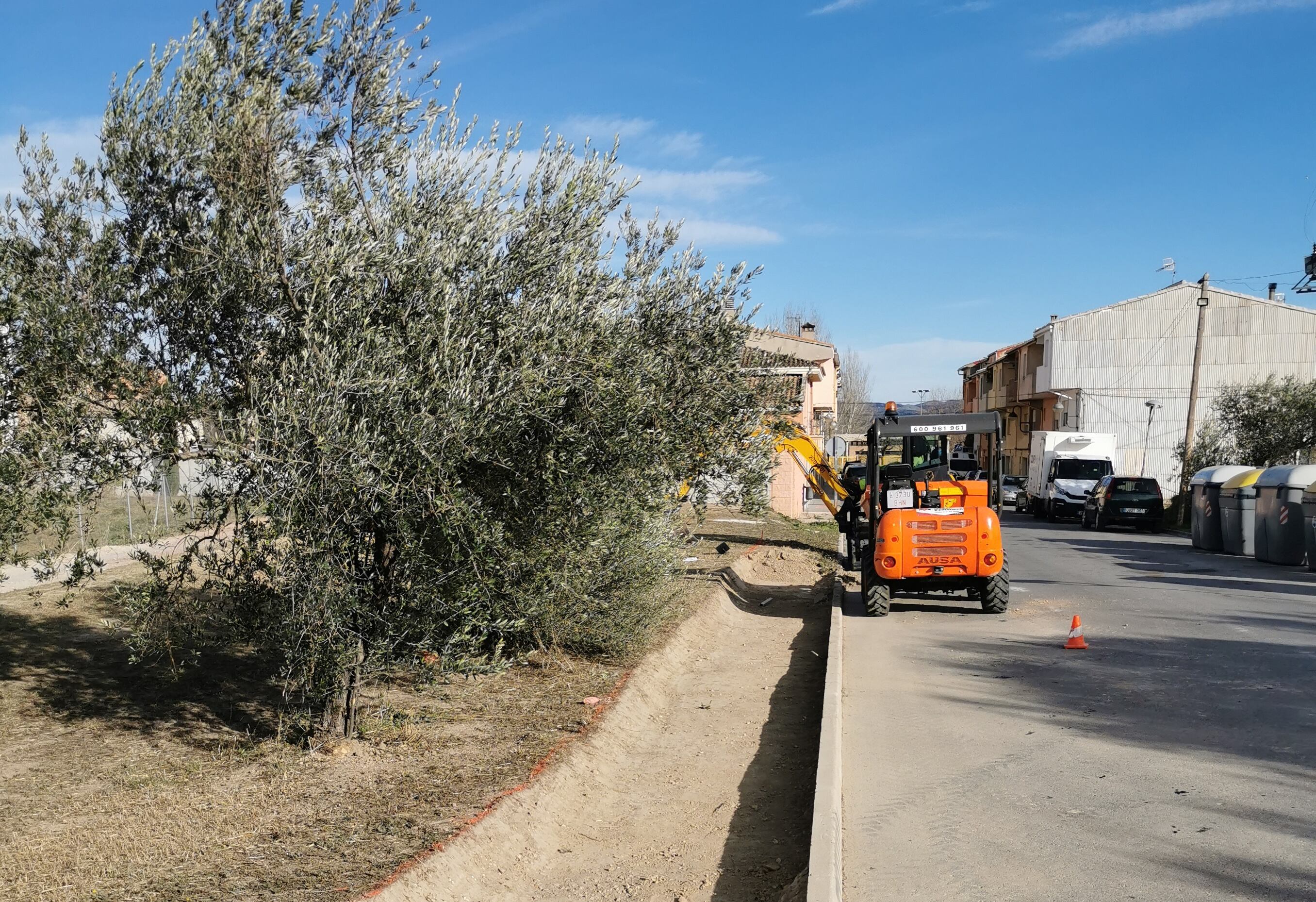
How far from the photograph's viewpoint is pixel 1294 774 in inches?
265

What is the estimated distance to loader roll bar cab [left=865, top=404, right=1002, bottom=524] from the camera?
49.2 ft

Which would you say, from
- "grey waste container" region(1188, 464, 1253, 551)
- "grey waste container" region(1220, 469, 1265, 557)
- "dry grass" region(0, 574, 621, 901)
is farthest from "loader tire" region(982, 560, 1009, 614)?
"grey waste container" region(1188, 464, 1253, 551)

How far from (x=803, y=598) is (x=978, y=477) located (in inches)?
140

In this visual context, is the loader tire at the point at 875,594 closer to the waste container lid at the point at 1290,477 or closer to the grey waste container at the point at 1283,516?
the grey waste container at the point at 1283,516

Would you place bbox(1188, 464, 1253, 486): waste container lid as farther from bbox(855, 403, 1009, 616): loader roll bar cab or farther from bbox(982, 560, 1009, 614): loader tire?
bbox(982, 560, 1009, 614): loader tire

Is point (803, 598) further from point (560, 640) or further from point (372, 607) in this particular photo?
point (372, 607)

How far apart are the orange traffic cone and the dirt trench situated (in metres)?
2.63

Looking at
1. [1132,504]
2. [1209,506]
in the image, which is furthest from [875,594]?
[1132,504]

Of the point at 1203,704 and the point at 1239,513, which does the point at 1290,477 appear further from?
the point at 1203,704

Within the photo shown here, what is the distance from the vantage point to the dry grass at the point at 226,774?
511 cm

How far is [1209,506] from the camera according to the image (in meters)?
24.9

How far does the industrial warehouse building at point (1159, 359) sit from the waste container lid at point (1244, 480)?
2850cm

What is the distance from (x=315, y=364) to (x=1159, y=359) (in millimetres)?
55084

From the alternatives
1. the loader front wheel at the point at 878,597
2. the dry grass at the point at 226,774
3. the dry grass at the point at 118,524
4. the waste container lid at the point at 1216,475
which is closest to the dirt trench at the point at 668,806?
the dry grass at the point at 226,774
